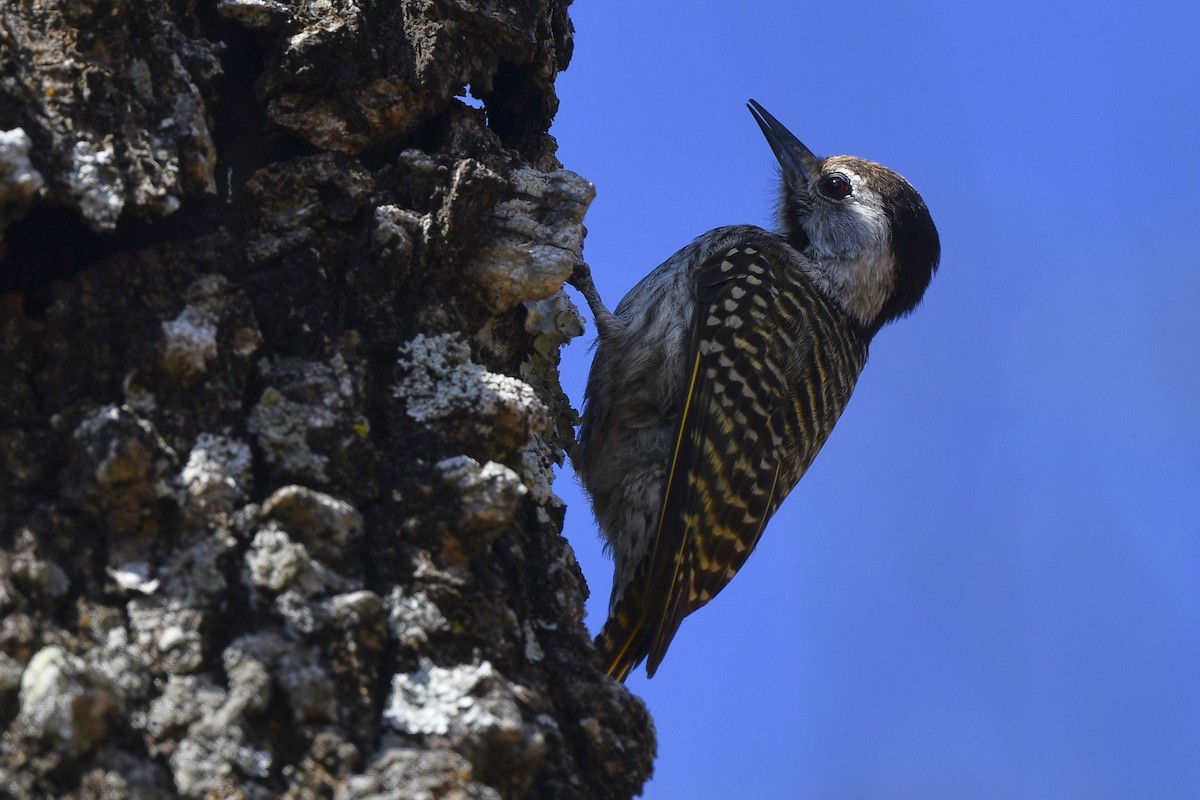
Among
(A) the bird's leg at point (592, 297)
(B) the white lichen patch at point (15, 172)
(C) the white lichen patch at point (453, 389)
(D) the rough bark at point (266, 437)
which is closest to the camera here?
(D) the rough bark at point (266, 437)

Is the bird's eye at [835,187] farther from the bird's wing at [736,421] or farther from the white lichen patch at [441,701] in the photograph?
the white lichen patch at [441,701]

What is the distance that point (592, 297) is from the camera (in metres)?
4.89

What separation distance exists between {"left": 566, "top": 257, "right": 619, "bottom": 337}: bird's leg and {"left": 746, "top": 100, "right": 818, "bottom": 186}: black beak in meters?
1.34

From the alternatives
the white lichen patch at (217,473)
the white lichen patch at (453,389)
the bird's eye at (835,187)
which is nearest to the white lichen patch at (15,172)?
the white lichen patch at (217,473)

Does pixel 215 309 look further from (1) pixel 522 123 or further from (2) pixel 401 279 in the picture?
(1) pixel 522 123

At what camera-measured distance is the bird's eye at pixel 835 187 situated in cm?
566

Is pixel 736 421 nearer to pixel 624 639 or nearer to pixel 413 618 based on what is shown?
pixel 624 639

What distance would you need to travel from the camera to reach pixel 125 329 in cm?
197

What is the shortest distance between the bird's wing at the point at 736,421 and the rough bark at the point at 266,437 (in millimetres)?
1493

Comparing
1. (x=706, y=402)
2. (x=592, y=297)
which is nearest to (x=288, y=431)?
(x=706, y=402)

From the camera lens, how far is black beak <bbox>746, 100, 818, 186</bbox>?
5801 millimetres

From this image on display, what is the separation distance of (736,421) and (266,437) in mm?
2519

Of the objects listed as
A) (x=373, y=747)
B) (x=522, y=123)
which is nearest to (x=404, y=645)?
(x=373, y=747)

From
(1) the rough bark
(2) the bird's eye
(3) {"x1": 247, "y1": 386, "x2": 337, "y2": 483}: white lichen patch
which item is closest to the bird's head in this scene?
(2) the bird's eye
